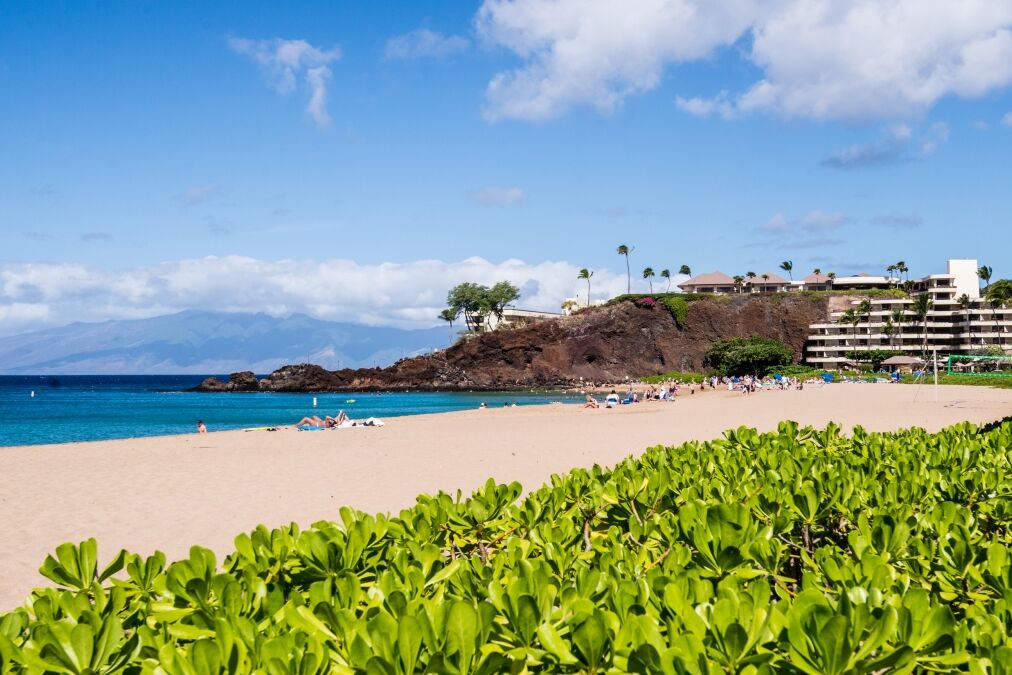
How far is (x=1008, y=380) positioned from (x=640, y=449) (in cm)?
5693

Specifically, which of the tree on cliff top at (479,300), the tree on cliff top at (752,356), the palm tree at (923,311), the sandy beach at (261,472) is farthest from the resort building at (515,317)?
A: the sandy beach at (261,472)

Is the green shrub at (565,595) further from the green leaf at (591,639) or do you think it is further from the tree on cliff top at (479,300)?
the tree on cliff top at (479,300)

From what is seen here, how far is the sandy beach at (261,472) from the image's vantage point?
1204cm

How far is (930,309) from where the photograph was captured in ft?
348

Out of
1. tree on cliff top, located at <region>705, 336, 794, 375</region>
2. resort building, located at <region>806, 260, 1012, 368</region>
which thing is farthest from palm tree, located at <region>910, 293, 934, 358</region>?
tree on cliff top, located at <region>705, 336, 794, 375</region>

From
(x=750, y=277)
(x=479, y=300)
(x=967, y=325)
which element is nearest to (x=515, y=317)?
(x=479, y=300)

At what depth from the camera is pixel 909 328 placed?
106 metres

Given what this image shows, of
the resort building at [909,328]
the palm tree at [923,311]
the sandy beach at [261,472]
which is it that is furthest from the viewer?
the resort building at [909,328]

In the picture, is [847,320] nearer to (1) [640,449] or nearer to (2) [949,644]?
(1) [640,449]

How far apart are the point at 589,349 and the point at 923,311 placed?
46.0 meters

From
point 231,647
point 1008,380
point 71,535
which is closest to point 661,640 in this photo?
point 231,647

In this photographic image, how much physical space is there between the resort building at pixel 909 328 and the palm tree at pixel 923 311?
0.62 ft

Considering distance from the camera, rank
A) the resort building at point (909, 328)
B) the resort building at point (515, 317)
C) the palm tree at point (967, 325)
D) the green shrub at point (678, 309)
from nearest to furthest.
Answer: the resort building at point (909, 328), the palm tree at point (967, 325), the green shrub at point (678, 309), the resort building at point (515, 317)

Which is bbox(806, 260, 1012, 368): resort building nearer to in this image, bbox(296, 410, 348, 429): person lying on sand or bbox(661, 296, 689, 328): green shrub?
bbox(661, 296, 689, 328): green shrub
